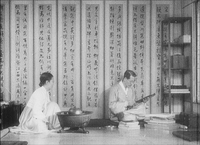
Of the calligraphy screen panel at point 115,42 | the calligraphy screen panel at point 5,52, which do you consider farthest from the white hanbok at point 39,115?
the calligraphy screen panel at point 115,42

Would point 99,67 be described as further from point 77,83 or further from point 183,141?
point 183,141

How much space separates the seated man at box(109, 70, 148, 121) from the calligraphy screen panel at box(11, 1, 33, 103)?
5.77 feet

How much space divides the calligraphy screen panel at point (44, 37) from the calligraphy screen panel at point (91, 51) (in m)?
0.59

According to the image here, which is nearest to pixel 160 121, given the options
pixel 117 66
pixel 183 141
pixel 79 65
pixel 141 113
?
pixel 141 113

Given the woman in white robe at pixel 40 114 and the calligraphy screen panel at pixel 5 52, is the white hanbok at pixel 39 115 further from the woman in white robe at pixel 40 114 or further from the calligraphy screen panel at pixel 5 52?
the calligraphy screen panel at pixel 5 52

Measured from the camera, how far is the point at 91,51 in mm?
6156

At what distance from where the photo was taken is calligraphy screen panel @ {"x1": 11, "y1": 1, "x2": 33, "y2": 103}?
6102 mm

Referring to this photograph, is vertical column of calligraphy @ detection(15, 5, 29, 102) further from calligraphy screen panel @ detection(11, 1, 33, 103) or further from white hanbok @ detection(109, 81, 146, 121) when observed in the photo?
white hanbok @ detection(109, 81, 146, 121)

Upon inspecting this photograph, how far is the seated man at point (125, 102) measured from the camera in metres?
5.00

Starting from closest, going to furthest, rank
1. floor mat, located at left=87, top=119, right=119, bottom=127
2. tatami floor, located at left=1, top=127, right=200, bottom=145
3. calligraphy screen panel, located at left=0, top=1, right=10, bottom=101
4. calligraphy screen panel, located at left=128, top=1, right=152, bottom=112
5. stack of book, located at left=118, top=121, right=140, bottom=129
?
tatami floor, located at left=1, top=127, right=200, bottom=145
stack of book, located at left=118, top=121, right=140, bottom=129
floor mat, located at left=87, top=119, right=119, bottom=127
calligraphy screen panel, located at left=0, top=1, right=10, bottom=101
calligraphy screen panel, located at left=128, top=1, right=152, bottom=112

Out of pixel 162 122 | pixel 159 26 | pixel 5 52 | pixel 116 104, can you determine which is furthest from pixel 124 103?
pixel 5 52

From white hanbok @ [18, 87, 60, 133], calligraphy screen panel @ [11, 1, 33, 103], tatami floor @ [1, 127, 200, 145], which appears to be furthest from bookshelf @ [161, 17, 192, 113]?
calligraphy screen panel @ [11, 1, 33, 103]

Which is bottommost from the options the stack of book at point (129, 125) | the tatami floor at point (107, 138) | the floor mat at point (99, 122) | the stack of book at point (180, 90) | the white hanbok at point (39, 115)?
the floor mat at point (99, 122)

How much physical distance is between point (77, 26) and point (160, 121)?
97.9 inches
